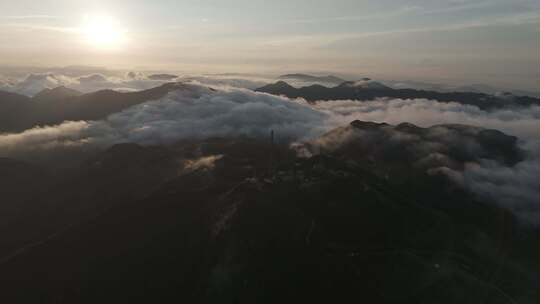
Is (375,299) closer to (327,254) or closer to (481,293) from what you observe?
(327,254)

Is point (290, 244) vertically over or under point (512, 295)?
over

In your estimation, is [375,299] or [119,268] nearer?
[375,299]

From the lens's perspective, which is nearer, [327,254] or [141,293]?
[141,293]

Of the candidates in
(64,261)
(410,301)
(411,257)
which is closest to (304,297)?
(410,301)

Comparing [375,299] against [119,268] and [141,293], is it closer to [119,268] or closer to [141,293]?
[141,293]

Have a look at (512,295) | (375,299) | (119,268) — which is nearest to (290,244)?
(375,299)

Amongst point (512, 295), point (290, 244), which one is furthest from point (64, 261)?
point (512, 295)

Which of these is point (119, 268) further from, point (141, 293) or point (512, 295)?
point (512, 295)

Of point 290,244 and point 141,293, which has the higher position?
point 290,244
